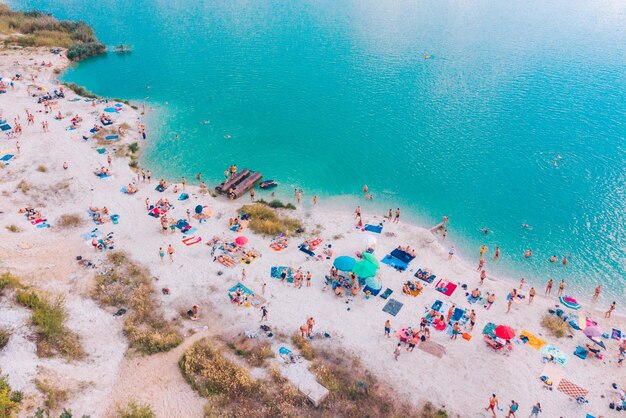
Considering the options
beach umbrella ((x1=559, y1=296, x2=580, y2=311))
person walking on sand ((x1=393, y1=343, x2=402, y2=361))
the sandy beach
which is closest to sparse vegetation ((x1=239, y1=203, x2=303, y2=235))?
the sandy beach

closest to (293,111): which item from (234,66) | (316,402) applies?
(234,66)

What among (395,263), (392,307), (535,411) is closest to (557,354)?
(535,411)

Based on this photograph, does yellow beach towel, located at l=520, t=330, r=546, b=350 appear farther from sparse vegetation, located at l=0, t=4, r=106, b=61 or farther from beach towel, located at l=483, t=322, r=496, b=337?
sparse vegetation, located at l=0, t=4, r=106, b=61

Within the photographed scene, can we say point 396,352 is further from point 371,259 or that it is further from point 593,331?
point 593,331

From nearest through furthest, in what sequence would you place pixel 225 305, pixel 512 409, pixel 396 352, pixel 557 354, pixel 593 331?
1. pixel 512 409
2. pixel 396 352
3. pixel 557 354
4. pixel 593 331
5. pixel 225 305

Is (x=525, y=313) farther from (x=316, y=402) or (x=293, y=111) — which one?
(x=293, y=111)

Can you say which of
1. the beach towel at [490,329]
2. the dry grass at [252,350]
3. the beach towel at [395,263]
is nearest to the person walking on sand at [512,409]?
the beach towel at [490,329]
